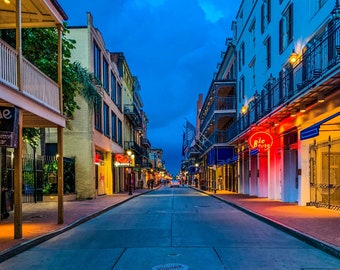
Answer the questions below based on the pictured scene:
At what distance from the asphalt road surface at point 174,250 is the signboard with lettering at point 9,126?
253 cm

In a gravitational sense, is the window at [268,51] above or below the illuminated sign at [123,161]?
above

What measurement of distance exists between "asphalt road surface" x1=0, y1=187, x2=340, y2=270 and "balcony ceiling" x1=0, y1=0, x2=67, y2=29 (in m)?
6.65

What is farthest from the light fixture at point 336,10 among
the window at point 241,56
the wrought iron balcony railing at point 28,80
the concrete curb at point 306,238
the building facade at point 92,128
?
the window at point 241,56

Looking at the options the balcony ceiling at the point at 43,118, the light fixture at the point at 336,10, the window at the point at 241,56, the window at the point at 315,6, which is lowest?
the balcony ceiling at the point at 43,118

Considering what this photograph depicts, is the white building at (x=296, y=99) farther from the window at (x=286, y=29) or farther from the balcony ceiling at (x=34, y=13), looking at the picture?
the balcony ceiling at (x=34, y=13)

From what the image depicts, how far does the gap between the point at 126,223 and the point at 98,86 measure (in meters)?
18.2

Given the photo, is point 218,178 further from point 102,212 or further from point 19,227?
point 19,227

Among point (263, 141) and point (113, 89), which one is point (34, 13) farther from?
point (113, 89)

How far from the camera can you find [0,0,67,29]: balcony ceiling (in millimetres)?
12930

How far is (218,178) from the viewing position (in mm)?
56750

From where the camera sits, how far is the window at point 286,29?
2269cm

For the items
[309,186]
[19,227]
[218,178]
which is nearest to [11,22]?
[19,227]

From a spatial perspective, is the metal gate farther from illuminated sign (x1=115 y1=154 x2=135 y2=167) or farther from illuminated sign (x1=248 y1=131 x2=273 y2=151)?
illuminated sign (x1=115 y1=154 x2=135 y2=167)

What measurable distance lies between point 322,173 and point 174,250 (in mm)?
12931
